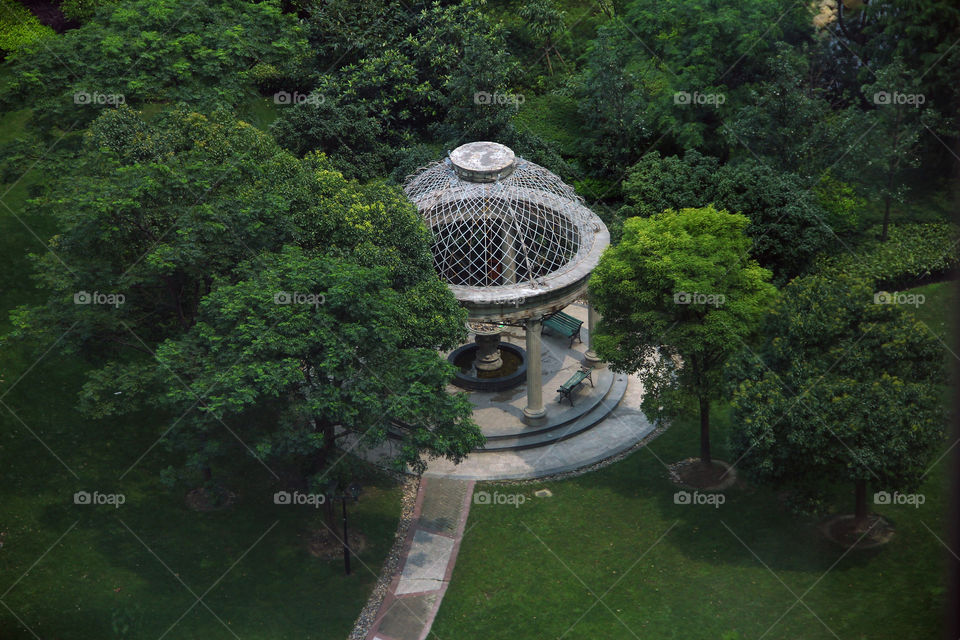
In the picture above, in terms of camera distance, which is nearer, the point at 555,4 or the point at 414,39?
the point at 414,39

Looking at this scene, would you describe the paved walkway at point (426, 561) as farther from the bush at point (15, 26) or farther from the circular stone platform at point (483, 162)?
the bush at point (15, 26)

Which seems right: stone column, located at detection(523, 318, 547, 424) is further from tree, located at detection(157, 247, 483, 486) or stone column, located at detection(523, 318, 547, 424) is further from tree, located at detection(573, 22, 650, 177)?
tree, located at detection(573, 22, 650, 177)

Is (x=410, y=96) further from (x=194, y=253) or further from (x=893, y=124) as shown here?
(x=893, y=124)

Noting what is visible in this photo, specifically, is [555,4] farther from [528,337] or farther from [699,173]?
[528,337]

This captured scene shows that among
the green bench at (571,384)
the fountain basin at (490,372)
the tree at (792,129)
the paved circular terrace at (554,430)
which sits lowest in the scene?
the paved circular terrace at (554,430)

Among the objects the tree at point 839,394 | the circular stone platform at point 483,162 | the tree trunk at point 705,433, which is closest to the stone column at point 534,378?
the circular stone platform at point 483,162

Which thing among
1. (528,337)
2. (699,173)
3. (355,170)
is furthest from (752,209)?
(355,170)

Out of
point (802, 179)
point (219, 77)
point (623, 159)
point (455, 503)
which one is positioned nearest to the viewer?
point (455, 503)
